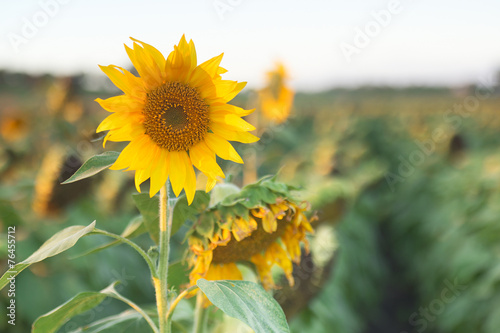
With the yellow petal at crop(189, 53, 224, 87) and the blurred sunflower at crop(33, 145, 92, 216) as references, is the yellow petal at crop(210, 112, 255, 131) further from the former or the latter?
the blurred sunflower at crop(33, 145, 92, 216)

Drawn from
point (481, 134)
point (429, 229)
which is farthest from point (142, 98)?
point (481, 134)

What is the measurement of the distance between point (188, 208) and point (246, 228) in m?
0.09

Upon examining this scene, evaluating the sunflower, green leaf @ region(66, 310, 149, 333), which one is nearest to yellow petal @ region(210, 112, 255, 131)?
the sunflower

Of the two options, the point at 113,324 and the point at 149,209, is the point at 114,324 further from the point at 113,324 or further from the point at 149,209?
the point at 149,209

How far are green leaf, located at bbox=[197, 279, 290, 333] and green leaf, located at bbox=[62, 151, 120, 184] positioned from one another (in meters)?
0.18

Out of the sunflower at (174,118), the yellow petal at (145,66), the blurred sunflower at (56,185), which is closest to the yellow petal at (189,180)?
the sunflower at (174,118)

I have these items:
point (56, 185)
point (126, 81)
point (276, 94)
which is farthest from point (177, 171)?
point (276, 94)

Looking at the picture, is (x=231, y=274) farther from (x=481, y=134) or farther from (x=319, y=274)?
(x=481, y=134)

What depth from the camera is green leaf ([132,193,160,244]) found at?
0.65 metres

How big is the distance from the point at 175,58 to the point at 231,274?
0.36 m

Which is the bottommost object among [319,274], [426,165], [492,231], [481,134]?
[481,134]

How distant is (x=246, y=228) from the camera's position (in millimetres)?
683

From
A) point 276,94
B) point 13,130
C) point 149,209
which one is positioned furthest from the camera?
point 13,130

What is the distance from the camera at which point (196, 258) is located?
0.73m
